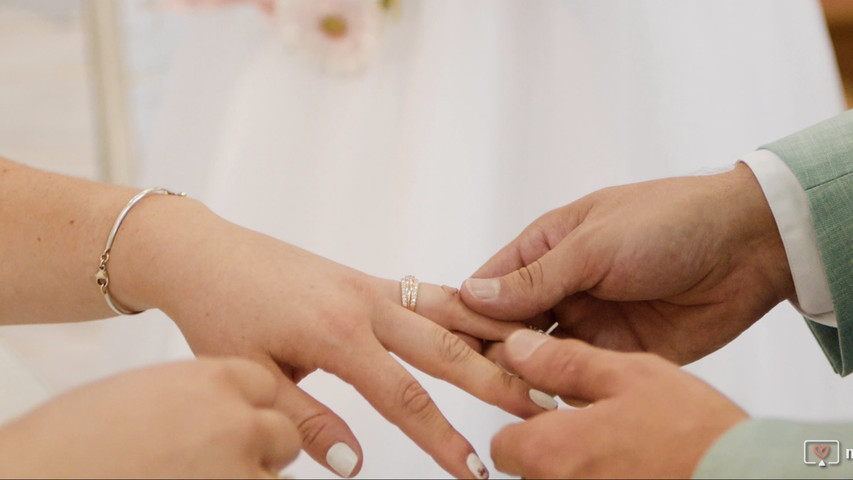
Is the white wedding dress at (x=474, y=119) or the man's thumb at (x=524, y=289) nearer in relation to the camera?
the man's thumb at (x=524, y=289)

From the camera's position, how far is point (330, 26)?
1.53 metres

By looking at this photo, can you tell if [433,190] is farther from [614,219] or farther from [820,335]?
[820,335]

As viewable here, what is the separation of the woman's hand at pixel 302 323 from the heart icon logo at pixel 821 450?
0.96 ft

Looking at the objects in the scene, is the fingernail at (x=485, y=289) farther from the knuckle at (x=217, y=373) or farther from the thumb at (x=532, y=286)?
the knuckle at (x=217, y=373)

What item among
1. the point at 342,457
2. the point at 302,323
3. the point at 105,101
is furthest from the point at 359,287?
the point at 105,101

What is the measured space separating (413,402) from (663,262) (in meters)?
0.37

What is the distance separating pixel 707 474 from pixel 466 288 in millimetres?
450

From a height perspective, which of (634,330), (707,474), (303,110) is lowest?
(634,330)

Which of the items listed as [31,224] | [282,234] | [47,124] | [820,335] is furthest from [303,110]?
[47,124]

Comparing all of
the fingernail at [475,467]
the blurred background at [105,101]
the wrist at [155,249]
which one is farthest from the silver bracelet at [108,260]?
the fingernail at [475,467]

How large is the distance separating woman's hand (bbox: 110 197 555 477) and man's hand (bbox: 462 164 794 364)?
0.12 metres

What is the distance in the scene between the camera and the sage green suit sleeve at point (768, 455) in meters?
0.55

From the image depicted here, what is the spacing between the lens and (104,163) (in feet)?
6.38

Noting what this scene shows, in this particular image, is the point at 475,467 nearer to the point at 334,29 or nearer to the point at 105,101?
the point at 334,29
